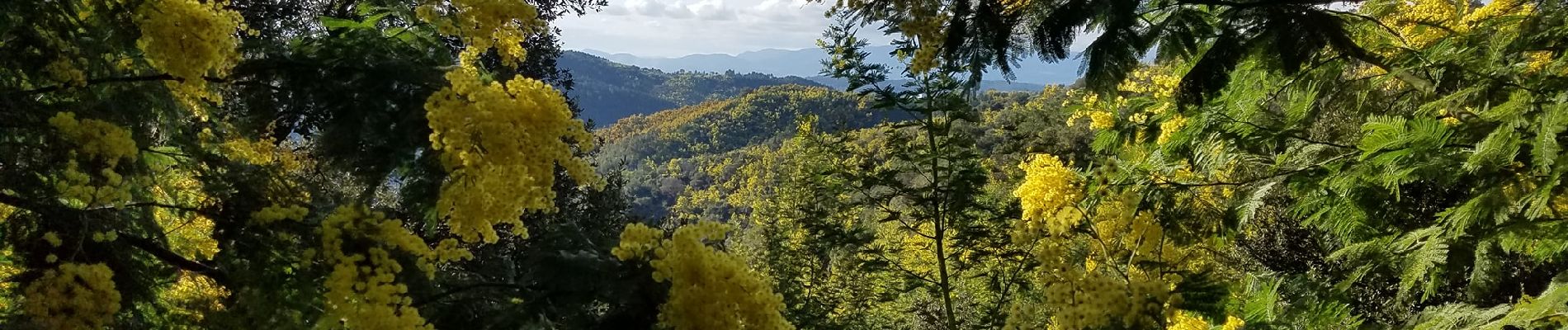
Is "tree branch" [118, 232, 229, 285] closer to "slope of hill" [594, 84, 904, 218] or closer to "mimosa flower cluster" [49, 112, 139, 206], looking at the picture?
"mimosa flower cluster" [49, 112, 139, 206]

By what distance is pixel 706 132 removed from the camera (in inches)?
4665

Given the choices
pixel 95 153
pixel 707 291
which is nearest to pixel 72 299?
pixel 95 153

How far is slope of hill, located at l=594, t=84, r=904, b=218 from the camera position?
10644 centimetres

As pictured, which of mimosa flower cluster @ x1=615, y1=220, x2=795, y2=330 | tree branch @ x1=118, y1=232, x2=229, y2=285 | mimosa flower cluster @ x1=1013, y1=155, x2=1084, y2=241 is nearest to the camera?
mimosa flower cluster @ x1=615, y1=220, x2=795, y2=330

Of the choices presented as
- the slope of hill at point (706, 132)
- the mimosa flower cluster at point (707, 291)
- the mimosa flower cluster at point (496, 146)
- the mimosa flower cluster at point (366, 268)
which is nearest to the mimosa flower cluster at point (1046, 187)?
the mimosa flower cluster at point (707, 291)

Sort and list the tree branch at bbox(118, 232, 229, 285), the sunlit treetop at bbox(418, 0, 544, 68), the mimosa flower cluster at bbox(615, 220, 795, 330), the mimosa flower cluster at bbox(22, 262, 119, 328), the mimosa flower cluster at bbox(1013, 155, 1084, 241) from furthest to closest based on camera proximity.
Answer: the mimosa flower cluster at bbox(1013, 155, 1084, 241) < the tree branch at bbox(118, 232, 229, 285) < the sunlit treetop at bbox(418, 0, 544, 68) < the mimosa flower cluster at bbox(615, 220, 795, 330) < the mimosa flower cluster at bbox(22, 262, 119, 328)

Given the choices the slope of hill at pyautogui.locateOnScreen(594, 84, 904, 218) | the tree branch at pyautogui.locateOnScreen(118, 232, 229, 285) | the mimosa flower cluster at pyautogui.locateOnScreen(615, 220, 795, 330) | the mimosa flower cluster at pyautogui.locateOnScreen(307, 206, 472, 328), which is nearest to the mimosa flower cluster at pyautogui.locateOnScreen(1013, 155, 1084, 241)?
the mimosa flower cluster at pyautogui.locateOnScreen(615, 220, 795, 330)

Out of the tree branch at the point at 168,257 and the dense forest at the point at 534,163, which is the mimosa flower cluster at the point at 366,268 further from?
the tree branch at the point at 168,257

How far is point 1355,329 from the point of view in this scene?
14.5 ft

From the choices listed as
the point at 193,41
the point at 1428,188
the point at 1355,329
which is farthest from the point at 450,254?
the point at 1428,188

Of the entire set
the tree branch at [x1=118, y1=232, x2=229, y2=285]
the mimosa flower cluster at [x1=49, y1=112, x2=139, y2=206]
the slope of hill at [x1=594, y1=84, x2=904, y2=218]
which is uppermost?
the mimosa flower cluster at [x1=49, y1=112, x2=139, y2=206]

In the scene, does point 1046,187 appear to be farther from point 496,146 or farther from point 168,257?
point 168,257

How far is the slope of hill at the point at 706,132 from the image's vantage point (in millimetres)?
106438

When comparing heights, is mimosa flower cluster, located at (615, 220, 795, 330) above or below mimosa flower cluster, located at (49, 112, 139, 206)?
below
